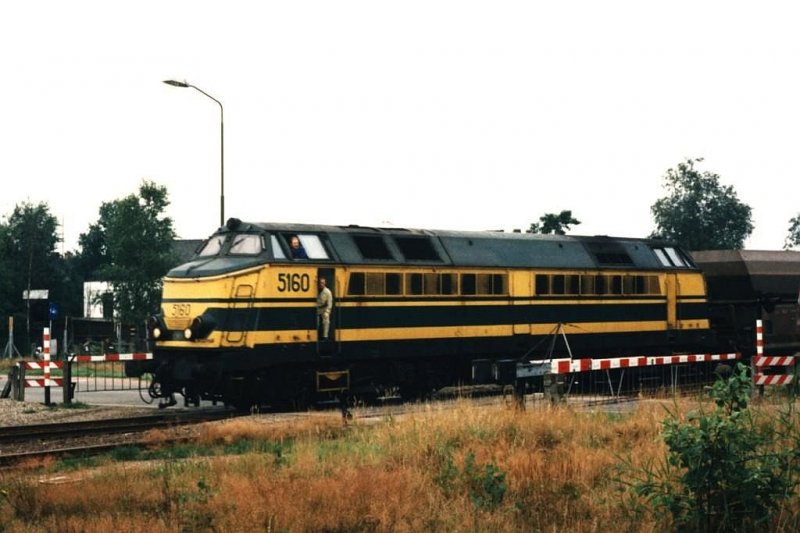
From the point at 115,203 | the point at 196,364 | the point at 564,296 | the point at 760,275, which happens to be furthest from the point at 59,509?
the point at 115,203

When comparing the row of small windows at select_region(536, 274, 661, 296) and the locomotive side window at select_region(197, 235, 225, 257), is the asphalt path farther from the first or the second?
the row of small windows at select_region(536, 274, 661, 296)

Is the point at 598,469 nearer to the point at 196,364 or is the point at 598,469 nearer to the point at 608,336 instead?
the point at 196,364

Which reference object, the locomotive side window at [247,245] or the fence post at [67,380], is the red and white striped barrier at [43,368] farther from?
the locomotive side window at [247,245]

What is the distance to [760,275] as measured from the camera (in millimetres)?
30391

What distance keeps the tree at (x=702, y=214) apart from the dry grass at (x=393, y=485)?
274ft

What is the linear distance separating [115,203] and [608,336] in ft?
178

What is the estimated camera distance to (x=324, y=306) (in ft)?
71.6

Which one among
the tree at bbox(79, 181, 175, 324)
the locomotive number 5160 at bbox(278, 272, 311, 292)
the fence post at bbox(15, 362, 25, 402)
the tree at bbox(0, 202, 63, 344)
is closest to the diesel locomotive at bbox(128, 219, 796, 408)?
the locomotive number 5160 at bbox(278, 272, 311, 292)

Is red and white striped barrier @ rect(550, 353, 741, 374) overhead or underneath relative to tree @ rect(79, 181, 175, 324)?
underneath

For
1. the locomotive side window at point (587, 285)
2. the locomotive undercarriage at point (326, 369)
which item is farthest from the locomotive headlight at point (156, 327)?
the locomotive side window at point (587, 285)

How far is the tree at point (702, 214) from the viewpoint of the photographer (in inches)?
3752

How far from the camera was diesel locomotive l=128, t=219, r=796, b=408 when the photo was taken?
20.9 metres

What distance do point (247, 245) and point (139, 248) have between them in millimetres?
54619

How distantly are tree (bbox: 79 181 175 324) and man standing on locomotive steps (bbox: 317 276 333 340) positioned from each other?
2069 inches
